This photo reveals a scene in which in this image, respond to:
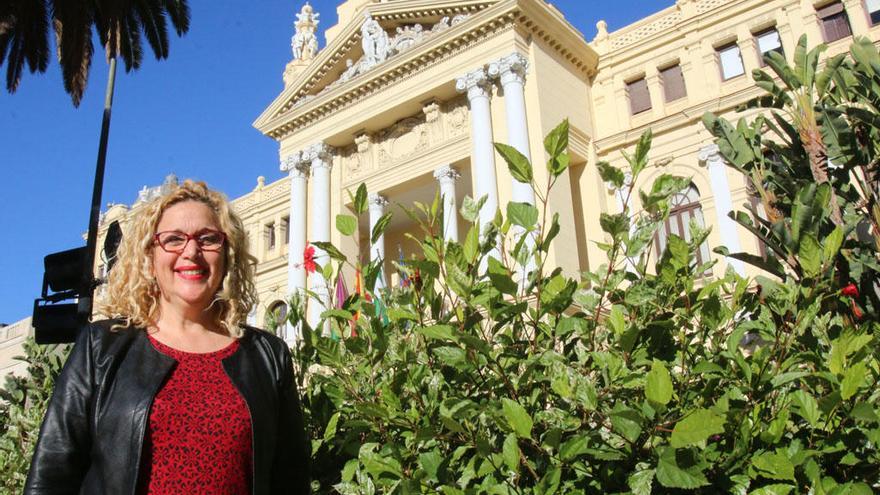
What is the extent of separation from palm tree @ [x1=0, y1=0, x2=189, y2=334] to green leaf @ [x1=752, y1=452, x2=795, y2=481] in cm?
1331

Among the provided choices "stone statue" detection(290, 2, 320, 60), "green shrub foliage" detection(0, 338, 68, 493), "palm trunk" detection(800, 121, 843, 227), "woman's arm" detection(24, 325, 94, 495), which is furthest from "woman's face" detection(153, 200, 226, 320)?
"stone statue" detection(290, 2, 320, 60)

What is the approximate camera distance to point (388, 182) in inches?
816

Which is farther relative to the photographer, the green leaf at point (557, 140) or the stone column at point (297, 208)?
the stone column at point (297, 208)

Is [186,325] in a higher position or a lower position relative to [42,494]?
higher

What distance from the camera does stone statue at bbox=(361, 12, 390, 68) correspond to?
21.4 meters

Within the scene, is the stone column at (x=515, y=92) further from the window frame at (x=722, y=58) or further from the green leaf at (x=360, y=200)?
the green leaf at (x=360, y=200)

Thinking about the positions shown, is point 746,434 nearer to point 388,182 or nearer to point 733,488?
point 733,488

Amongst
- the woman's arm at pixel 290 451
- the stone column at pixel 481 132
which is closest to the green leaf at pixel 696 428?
the woman's arm at pixel 290 451

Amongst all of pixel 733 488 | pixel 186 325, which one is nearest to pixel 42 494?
pixel 186 325

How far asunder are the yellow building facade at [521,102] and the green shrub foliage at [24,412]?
33.5 feet

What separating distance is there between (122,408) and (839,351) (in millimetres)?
2221

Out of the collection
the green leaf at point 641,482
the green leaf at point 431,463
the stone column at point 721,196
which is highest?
the stone column at point 721,196

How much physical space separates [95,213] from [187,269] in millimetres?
6798

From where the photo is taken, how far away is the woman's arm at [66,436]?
6.32 ft
